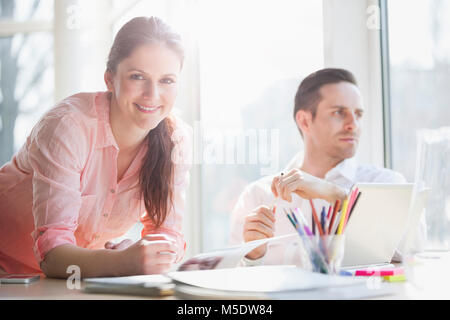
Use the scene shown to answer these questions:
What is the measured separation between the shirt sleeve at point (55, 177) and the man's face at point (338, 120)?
744 mm

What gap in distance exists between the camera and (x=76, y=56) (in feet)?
6.00

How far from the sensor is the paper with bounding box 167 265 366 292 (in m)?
0.58

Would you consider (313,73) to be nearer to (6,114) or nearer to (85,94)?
(85,94)

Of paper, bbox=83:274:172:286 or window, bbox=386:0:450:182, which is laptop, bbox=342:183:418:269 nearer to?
paper, bbox=83:274:172:286

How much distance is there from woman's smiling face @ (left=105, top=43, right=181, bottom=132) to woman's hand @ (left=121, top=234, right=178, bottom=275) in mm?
556

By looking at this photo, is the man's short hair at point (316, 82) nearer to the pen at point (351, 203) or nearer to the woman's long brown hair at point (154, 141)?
the woman's long brown hair at point (154, 141)

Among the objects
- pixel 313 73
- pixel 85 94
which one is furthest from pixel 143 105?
pixel 313 73

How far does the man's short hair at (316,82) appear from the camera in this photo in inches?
63.2

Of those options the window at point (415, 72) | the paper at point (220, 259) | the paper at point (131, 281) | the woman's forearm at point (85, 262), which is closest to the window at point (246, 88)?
the window at point (415, 72)

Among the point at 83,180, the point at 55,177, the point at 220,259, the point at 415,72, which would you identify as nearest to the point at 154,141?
the point at 83,180

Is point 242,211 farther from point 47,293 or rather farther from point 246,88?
point 47,293

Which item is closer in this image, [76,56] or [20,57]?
[76,56]

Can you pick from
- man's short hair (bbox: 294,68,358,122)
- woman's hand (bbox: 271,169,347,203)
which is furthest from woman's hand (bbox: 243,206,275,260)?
man's short hair (bbox: 294,68,358,122)
